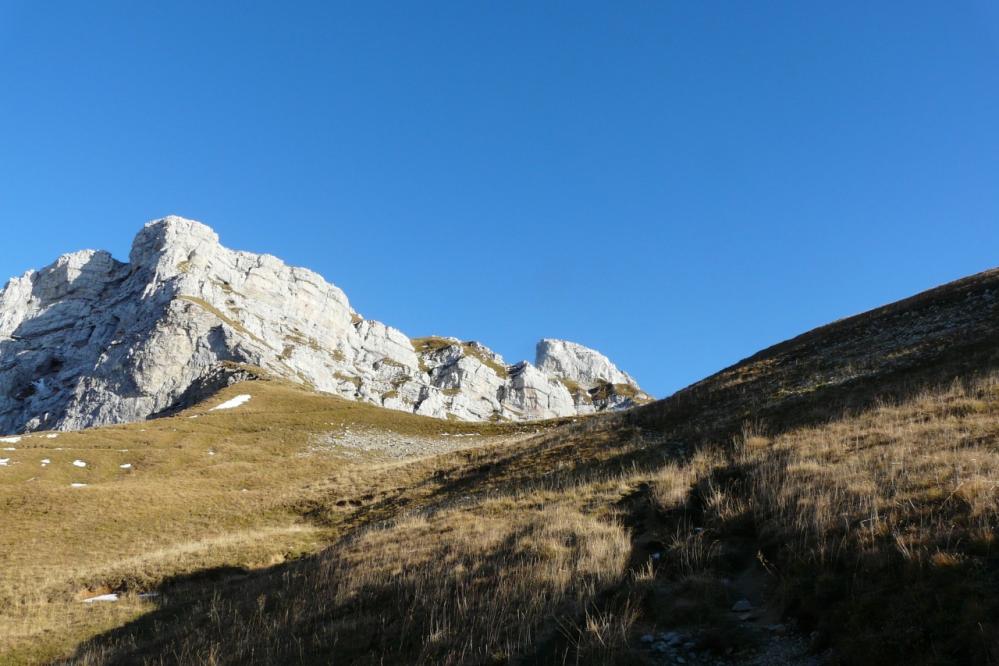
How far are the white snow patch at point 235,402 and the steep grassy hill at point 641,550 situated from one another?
42029 millimetres

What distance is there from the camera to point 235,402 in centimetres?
8138

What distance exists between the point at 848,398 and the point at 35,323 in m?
211

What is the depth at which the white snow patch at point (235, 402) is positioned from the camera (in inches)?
3092

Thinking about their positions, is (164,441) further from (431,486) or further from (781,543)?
(781,543)

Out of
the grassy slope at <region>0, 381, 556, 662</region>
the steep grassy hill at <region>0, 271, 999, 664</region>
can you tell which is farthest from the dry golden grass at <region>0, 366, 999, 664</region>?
the grassy slope at <region>0, 381, 556, 662</region>

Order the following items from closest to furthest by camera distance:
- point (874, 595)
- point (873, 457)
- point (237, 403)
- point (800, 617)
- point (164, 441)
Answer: point (874, 595) < point (800, 617) < point (873, 457) < point (164, 441) < point (237, 403)

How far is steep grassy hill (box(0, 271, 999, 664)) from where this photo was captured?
782cm

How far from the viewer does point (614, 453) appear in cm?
2703

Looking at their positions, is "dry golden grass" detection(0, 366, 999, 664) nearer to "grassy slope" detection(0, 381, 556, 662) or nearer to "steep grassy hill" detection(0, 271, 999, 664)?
"steep grassy hill" detection(0, 271, 999, 664)

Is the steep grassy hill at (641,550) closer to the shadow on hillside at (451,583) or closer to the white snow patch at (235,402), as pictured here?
the shadow on hillside at (451,583)

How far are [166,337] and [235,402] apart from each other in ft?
184

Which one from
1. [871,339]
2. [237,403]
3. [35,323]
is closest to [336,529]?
[871,339]

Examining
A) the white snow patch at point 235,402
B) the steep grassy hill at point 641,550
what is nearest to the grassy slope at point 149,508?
the steep grassy hill at point 641,550

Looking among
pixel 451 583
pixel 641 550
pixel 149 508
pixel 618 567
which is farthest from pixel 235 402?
pixel 618 567
